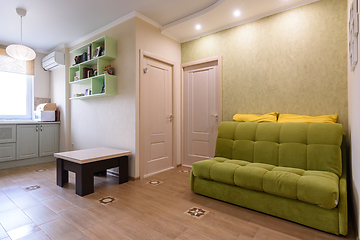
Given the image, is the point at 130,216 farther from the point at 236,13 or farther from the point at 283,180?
the point at 236,13

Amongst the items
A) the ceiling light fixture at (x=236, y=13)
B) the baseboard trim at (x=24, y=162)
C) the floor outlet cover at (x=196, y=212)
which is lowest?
the floor outlet cover at (x=196, y=212)

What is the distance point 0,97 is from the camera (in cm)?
458

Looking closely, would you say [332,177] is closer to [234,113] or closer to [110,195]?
[234,113]

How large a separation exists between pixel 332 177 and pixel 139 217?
6.43ft

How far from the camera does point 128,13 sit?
3.29m

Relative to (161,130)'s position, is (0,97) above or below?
above

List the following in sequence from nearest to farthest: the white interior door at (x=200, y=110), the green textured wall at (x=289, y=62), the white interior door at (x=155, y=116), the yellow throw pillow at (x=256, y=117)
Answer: the green textured wall at (x=289, y=62) < the yellow throw pillow at (x=256, y=117) < the white interior door at (x=155, y=116) < the white interior door at (x=200, y=110)

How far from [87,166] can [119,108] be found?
47.5 inches

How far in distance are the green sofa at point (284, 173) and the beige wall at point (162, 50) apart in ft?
4.16

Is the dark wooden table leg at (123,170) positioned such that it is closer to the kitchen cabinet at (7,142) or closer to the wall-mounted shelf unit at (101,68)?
the wall-mounted shelf unit at (101,68)

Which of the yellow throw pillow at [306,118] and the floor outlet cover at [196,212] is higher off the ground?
the yellow throw pillow at [306,118]

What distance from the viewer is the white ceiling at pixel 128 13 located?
2.93m

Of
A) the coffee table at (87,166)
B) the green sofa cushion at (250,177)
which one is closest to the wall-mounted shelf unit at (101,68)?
the coffee table at (87,166)

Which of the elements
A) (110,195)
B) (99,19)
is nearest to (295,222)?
(110,195)
